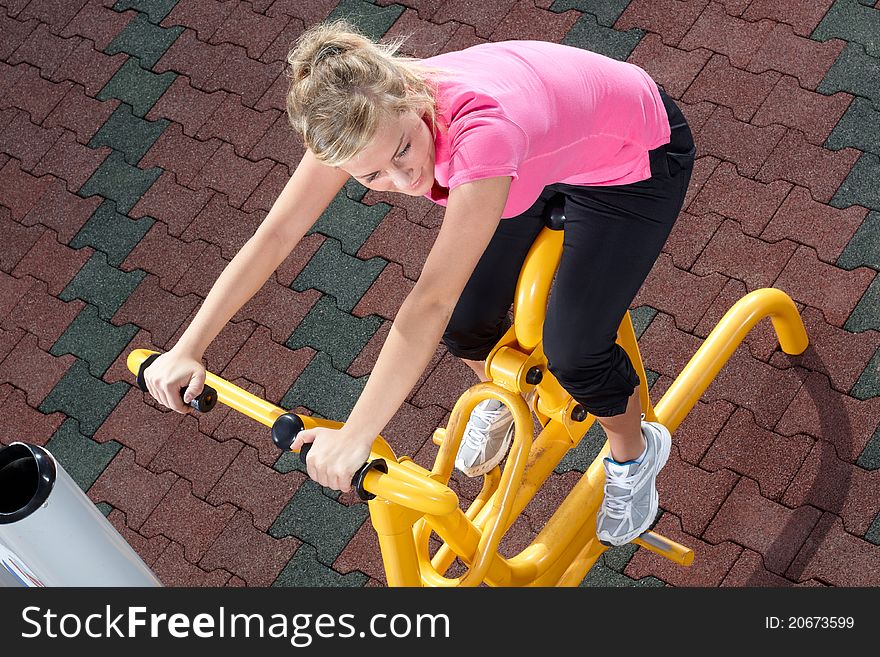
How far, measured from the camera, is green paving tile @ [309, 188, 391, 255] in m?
3.76

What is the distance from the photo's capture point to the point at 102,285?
3.91 m

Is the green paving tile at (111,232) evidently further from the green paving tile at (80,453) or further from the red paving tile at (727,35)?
the red paving tile at (727,35)

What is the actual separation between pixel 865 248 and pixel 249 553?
203cm

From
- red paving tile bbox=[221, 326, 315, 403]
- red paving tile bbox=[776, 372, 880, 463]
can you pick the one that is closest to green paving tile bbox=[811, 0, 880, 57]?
red paving tile bbox=[776, 372, 880, 463]

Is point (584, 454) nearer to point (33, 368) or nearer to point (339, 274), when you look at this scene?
point (339, 274)

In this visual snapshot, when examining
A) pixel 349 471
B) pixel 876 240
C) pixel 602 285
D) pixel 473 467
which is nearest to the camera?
pixel 349 471

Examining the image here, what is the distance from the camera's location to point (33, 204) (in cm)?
424

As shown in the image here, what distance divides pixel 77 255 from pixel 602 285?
2432 millimetres

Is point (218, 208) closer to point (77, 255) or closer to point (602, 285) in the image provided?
point (77, 255)

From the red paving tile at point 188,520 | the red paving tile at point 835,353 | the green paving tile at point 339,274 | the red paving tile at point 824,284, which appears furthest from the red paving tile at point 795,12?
the red paving tile at point 188,520

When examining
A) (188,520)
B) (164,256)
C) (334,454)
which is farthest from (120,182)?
(334,454)

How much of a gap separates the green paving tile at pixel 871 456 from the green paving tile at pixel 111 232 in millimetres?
2535

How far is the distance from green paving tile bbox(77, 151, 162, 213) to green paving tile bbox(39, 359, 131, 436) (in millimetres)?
735

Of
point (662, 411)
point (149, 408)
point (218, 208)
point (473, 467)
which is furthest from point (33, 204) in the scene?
point (662, 411)
